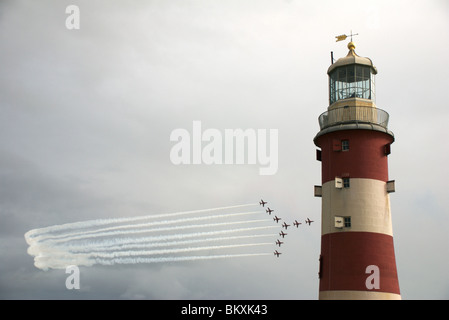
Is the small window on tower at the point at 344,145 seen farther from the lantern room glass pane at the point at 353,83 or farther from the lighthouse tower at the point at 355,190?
the lantern room glass pane at the point at 353,83

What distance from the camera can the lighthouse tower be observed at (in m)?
46.9

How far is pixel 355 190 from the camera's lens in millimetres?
48688

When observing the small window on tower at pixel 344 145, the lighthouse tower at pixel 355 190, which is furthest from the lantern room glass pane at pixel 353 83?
the small window on tower at pixel 344 145

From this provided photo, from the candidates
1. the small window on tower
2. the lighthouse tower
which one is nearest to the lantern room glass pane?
the lighthouse tower

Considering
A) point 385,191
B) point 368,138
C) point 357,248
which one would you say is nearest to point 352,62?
point 368,138

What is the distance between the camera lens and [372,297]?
45969 millimetres

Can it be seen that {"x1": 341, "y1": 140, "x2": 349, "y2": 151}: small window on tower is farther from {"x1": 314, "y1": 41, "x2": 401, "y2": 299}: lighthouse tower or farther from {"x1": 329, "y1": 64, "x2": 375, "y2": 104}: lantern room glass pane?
{"x1": 329, "y1": 64, "x2": 375, "y2": 104}: lantern room glass pane

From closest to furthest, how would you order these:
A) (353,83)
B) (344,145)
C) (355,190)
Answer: (355,190) < (344,145) < (353,83)

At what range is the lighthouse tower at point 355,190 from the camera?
46.9m

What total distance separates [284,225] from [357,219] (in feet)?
44.0

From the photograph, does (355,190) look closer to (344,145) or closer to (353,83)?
(344,145)

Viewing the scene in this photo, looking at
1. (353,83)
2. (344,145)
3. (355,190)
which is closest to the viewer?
(355,190)

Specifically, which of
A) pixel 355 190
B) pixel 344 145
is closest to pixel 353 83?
pixel 344 145
